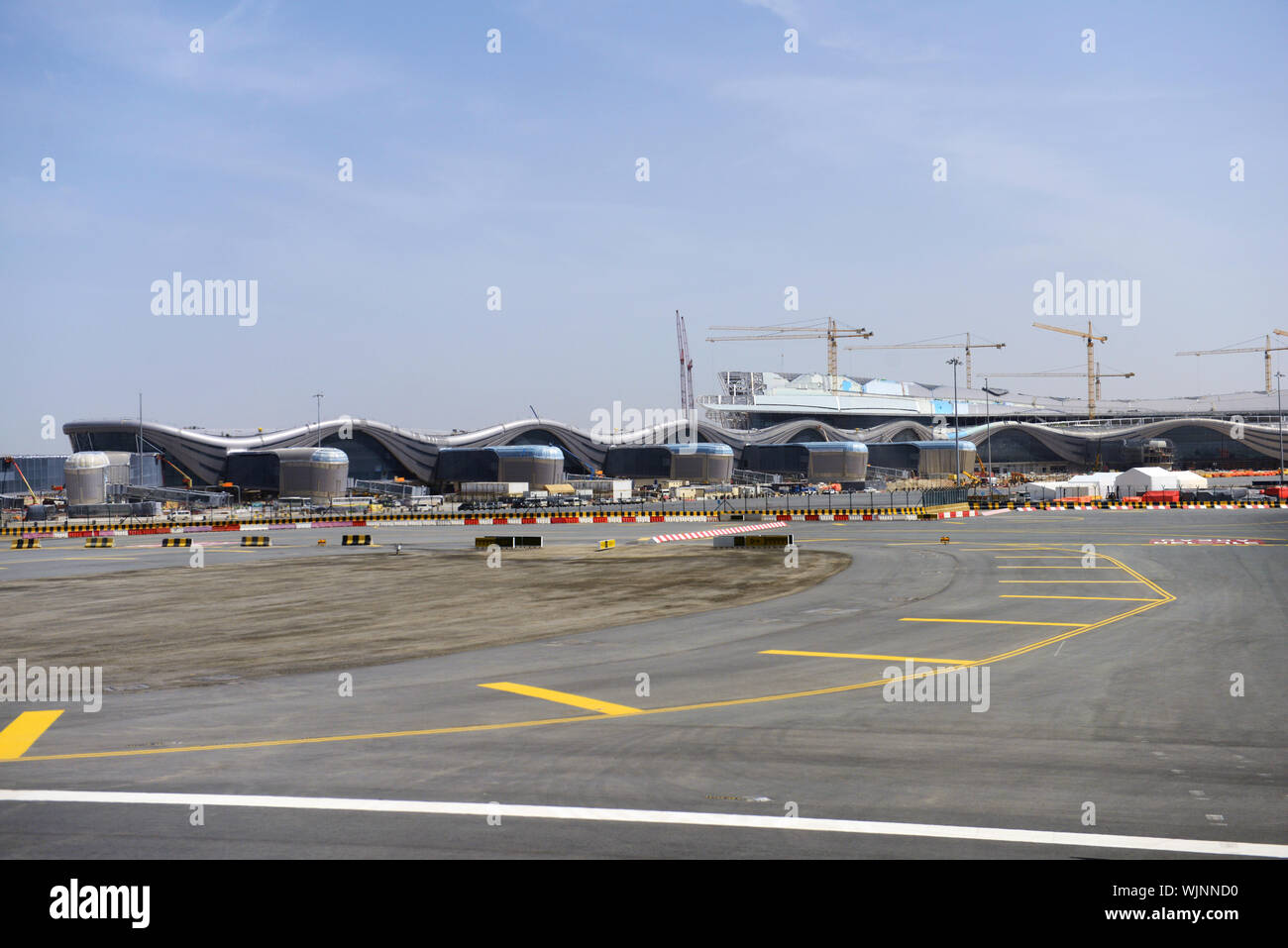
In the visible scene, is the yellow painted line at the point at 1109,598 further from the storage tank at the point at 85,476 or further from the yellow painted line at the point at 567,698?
the storage tank at the point at 85,476

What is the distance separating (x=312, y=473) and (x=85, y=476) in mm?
20782

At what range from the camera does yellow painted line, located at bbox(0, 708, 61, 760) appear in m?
10.8

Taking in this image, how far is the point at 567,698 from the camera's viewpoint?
43.7 ft

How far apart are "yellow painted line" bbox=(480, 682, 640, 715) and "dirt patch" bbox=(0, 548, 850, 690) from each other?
3.58 metres

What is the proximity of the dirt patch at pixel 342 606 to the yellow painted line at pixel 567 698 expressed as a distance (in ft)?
11.8

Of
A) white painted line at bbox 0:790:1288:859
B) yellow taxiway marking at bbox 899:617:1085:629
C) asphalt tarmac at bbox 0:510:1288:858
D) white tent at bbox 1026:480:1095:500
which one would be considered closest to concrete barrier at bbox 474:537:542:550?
asphalt tarmac at bbox 0:510:1288:858

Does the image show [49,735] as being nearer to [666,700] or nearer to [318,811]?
[318,811]

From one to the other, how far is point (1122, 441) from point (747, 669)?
172 m

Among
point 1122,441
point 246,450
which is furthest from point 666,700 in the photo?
point 1122,441

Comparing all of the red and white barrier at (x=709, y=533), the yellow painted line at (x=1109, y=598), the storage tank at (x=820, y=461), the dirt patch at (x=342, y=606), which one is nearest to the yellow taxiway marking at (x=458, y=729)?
the dirt patch at (x=342, y=606)

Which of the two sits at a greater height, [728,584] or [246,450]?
[246,450]

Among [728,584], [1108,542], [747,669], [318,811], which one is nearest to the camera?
[318,811]

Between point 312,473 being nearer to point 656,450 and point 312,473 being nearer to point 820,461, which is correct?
point 656,450
